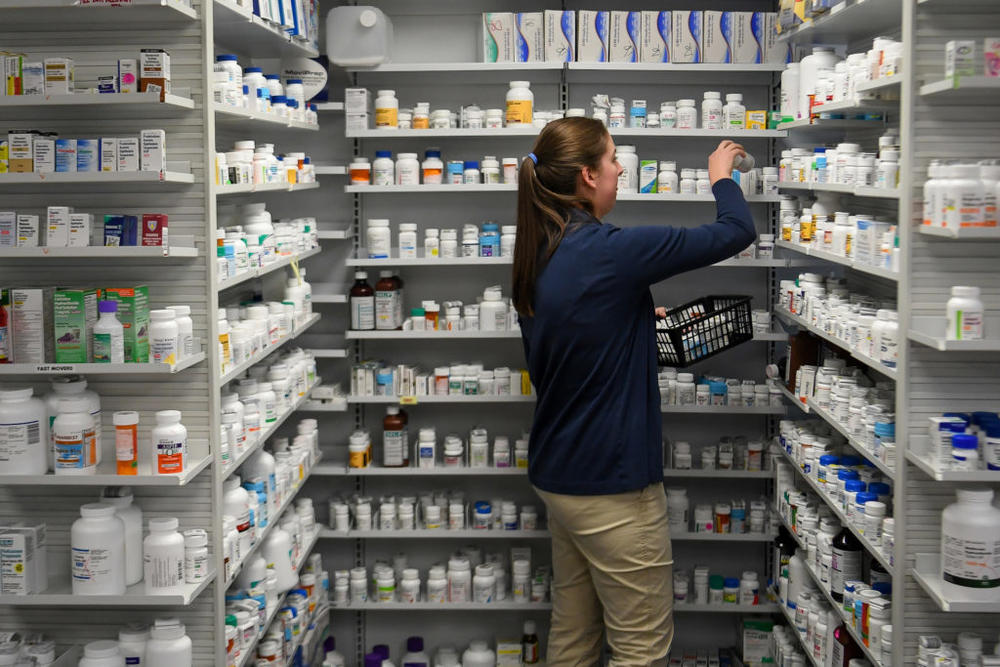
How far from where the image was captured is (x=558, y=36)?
17.4 feet

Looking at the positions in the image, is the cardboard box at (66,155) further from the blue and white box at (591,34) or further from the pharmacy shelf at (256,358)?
the blue and white box at (591,34)

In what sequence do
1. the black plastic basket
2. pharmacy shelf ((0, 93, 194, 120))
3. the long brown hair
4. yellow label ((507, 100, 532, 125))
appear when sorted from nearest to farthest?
pharmacy shelf ((0, 93, 194, 120)) → the long brown hair → the black plastic basket → yellow label ((507, 100, 532, 125))

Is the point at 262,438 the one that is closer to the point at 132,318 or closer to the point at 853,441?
the point at 132,318

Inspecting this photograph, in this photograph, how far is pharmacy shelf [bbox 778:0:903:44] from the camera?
4000 millimetres

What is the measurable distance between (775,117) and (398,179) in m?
1.82

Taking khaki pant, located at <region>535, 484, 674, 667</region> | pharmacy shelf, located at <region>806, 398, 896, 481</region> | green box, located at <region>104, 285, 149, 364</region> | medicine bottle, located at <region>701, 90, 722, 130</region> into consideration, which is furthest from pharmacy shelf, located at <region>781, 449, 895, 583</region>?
green box, located at <region>104, 285, 149, 364</region>

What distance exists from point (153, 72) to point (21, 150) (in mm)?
469

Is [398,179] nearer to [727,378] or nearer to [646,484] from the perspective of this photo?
[727,378]

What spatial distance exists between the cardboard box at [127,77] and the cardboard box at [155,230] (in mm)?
385

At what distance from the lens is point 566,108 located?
5.55 meters

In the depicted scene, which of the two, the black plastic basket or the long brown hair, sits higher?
the long brown hair

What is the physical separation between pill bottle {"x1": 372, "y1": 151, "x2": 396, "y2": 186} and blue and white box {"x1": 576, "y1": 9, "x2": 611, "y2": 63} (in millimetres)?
1036

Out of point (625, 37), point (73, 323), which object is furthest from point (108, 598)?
point (625, 37)

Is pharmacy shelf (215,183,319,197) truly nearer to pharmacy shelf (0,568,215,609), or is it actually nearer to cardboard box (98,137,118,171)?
cardboard box (98,137,118,171)
